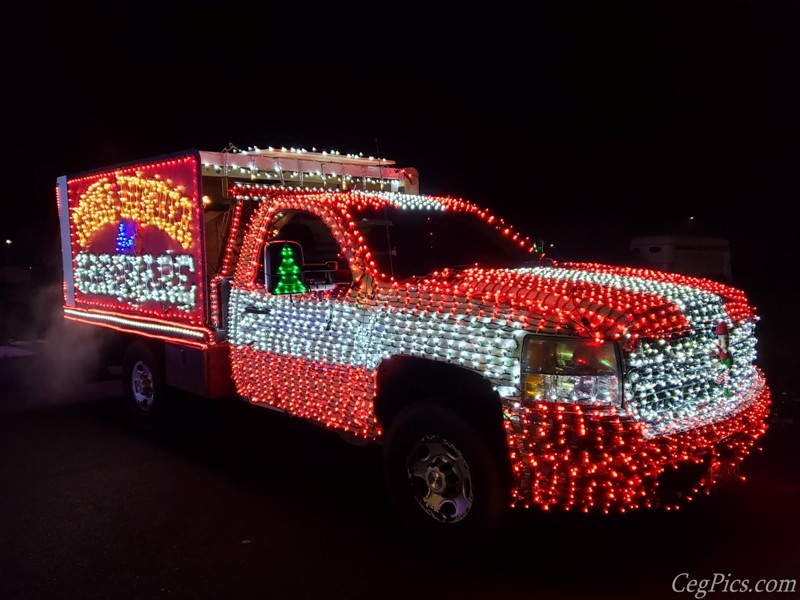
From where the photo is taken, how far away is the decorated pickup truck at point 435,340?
351cm

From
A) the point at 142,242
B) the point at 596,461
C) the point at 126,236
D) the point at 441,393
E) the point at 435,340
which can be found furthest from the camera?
the point at 126,236

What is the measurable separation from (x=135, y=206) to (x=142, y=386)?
5.88ft

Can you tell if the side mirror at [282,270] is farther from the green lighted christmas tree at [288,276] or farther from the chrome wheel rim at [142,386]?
the chrome wheel rim at [142,386]

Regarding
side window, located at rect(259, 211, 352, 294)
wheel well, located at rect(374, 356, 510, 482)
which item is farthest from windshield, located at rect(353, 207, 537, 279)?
wheel well, located at rect(374, 356, 510, 482)

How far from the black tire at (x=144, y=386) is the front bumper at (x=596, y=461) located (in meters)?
4.21

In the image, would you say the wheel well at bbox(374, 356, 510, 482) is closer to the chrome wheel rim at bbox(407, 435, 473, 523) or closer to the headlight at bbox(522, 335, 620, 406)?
the chrome wheel rim at bbox(407, 435, 473, 523)

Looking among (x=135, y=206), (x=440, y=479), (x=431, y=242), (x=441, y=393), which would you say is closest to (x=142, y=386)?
(x=135, y=206)

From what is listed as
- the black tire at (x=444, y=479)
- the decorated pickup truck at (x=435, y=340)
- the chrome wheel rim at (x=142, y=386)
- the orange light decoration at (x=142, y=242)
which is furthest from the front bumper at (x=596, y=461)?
the chrome wheel rim at (x=142, y=386)

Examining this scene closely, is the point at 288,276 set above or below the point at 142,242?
below

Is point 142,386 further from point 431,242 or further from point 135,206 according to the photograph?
point 431,242

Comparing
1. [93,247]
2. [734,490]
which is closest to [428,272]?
[734,490]

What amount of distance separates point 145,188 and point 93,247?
4.92 ft

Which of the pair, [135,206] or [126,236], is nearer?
[135,206]

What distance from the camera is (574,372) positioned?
351 cm
